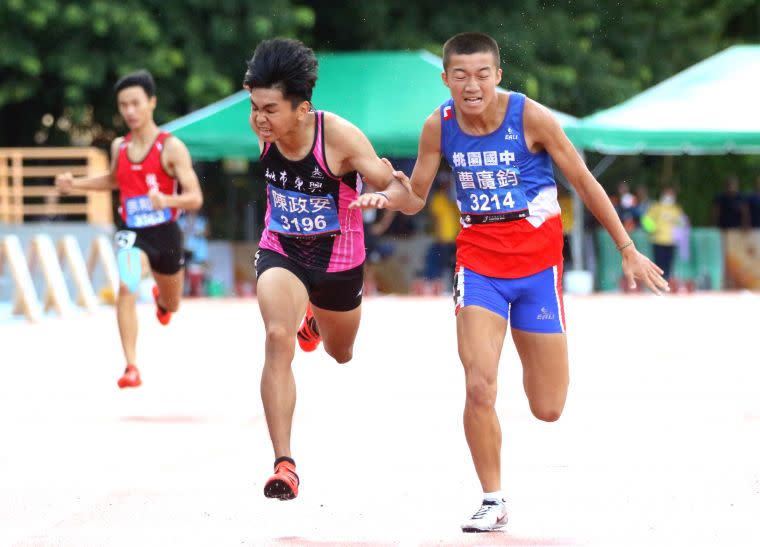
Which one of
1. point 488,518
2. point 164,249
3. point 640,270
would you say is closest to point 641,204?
point 164,249

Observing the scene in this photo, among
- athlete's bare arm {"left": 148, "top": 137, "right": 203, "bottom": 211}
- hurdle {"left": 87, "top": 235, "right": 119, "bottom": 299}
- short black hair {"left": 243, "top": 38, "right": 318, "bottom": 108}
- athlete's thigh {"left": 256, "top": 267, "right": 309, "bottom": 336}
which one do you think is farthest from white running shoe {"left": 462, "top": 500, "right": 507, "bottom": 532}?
hurdle {"left": 87, "top": 235, "right": 119, "bottom": 299}

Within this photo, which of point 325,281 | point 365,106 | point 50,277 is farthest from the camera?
point 365,106

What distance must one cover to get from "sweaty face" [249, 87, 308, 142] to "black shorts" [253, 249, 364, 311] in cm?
69

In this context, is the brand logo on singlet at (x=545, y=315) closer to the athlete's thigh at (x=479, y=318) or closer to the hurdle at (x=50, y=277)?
the athlete's thigh at (x=479, y=318)

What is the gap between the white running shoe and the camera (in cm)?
631

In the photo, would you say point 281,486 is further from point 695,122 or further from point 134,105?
point 695,122

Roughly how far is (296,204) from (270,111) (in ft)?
1.85

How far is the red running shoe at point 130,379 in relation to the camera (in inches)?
462

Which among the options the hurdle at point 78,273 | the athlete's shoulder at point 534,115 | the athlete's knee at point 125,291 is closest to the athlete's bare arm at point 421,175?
the athlete's shoulder at point 534,115

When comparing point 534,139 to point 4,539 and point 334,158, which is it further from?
point 4,539

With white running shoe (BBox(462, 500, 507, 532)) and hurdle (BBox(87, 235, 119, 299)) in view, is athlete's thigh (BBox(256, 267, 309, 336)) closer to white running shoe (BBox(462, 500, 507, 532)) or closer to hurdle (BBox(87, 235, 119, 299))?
white running shoe (BBox(462, 500, 507, 532))

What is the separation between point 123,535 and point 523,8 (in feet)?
84.1

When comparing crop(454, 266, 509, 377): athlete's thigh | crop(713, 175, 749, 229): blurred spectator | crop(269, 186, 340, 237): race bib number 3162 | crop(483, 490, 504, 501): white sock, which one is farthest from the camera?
crop(713, 175, 749, 229): blurred spectator

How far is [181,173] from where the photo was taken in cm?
1170
